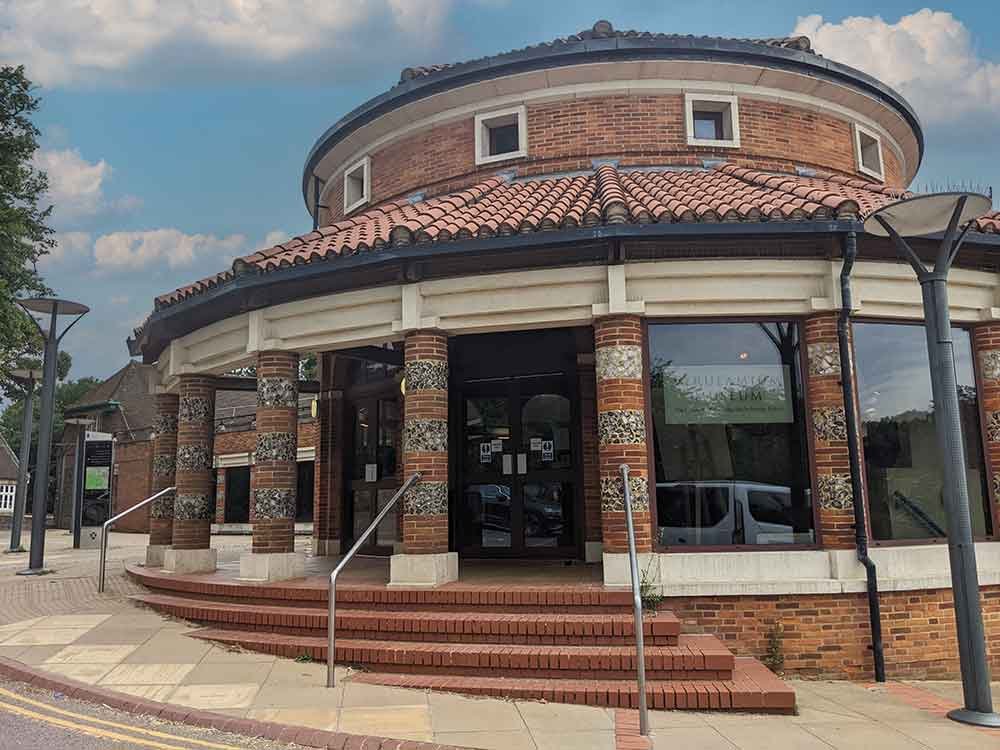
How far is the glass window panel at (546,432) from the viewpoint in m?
11.2

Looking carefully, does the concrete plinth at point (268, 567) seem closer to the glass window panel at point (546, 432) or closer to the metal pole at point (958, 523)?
the glass window panel at point (546, 432)

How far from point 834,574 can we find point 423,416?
434 centimetres

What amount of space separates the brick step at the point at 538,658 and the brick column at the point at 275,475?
199 cm

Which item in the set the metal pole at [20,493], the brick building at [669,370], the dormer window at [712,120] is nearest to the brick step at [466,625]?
the brick building at [669,370]

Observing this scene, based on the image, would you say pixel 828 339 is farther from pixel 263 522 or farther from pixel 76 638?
pixel 76 638

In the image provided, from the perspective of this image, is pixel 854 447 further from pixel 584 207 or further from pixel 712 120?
pixel 712 120

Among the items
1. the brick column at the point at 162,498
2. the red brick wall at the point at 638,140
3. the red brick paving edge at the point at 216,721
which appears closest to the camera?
the red brick paving edge at the point at 216,721

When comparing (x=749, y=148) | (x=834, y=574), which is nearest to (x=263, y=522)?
(x=834, y=574)

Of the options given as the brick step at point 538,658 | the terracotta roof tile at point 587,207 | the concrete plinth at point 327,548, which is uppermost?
the terracotta roof tile at point 587,207

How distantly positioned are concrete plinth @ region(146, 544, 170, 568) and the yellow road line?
226 inches

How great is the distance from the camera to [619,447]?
7.88 m

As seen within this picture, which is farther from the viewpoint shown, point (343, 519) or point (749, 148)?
point (343, 519)

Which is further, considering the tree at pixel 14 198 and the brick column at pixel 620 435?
the tree at pixel 14 198

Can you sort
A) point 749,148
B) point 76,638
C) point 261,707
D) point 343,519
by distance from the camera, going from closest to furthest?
point 261,707
point 76,638
point 749,148
point 343,519
